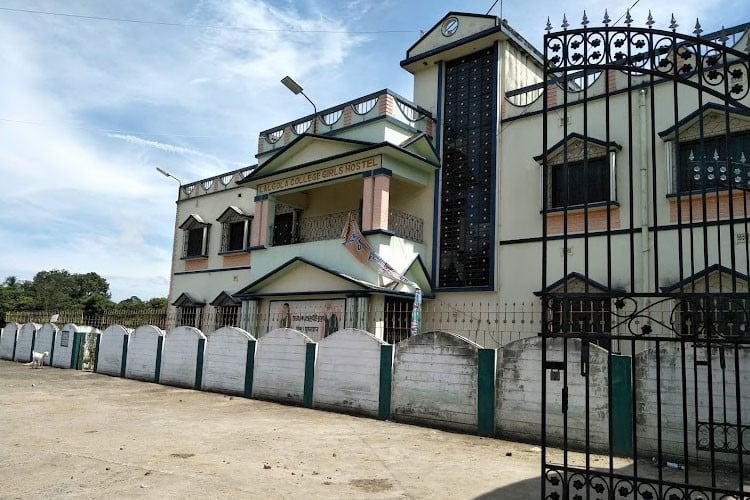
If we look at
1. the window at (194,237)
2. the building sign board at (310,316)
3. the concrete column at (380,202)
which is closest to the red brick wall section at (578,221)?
the concrete column at (380,202)

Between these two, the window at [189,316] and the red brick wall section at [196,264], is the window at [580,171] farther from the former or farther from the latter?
the window at [189,316]

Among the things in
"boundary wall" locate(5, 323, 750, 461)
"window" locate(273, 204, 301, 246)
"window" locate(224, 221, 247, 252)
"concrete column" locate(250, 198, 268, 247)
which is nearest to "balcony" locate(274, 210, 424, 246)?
"window" locate(273, 204, 301, 246)

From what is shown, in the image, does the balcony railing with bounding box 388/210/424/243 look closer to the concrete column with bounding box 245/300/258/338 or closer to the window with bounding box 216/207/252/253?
the concrete column with bounding box 245/300/258/338

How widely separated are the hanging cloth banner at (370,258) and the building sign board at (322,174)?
54.9 inches

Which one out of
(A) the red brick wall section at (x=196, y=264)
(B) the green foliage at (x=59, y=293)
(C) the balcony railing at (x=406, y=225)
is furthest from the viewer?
(B) the green foliage at (x=59, y=293)

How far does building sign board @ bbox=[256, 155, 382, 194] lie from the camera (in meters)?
13.9

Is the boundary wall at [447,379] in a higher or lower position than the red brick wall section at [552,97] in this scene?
lower

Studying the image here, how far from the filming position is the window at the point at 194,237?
2047cm

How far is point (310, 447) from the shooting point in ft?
22.8

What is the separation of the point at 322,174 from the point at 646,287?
8.29 metres

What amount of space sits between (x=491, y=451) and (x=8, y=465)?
5.34 m

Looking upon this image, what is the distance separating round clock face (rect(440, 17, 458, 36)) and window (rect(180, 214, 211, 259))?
10812 mm

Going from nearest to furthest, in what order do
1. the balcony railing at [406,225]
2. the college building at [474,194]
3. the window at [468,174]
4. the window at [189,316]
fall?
the college building at [474,194] → the window at [468,174] → the balcony railing at [406,225] → the window at [189,316]

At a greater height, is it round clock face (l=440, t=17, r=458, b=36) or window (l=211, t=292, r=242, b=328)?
round clock face (l=440, t=17, r=458, b=36)
